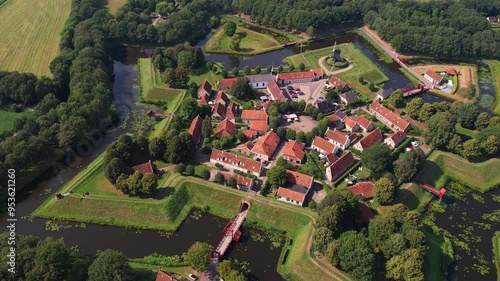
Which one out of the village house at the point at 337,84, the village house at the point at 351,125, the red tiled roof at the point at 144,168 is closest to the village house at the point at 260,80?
the village house at the point at 337,84

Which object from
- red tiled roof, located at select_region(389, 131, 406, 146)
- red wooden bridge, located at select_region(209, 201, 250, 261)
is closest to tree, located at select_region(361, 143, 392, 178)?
red tiled roof, located at select_region(389, 131, 406, 146)

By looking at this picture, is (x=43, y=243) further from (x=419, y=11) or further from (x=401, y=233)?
(x=419, y=11)

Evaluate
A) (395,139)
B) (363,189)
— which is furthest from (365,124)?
(363,189)

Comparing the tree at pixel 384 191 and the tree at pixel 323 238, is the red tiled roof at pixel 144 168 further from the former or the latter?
the tree at pixel 384 191

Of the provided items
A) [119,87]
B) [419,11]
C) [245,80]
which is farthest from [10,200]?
[419,11]

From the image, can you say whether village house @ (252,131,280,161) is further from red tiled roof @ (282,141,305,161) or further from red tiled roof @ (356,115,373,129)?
red tiled roof @ (356,115,373,129)

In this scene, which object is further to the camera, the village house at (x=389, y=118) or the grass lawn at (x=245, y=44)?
the grass lawn at (x=245, y=44)
